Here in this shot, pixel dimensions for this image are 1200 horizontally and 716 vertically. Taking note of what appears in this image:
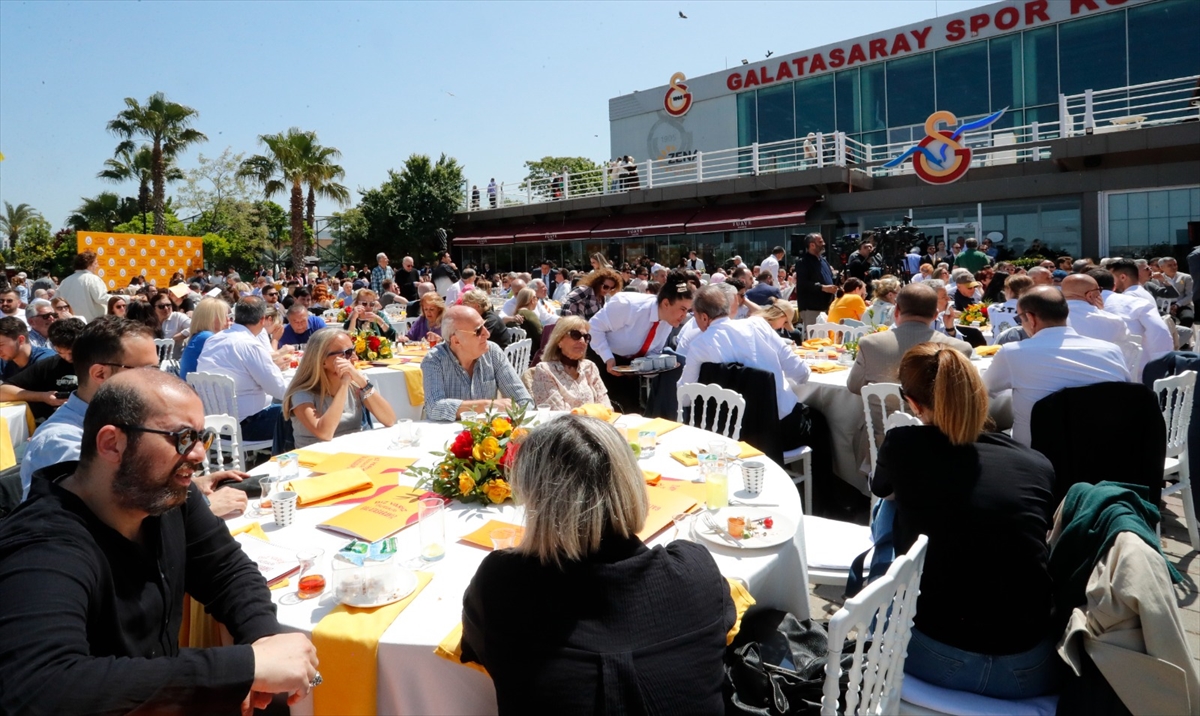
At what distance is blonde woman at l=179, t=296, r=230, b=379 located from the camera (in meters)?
5.61

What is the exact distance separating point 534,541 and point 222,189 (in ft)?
148

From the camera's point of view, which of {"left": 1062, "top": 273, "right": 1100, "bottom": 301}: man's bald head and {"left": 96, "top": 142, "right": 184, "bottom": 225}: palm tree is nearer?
{"left": 1062, "top": 273, "right": 1100, "bottom": 301}: man's bald head

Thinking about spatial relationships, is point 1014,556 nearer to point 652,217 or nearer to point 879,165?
point 879,165

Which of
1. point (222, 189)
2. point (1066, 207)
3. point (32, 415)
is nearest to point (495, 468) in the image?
point (32, 415)

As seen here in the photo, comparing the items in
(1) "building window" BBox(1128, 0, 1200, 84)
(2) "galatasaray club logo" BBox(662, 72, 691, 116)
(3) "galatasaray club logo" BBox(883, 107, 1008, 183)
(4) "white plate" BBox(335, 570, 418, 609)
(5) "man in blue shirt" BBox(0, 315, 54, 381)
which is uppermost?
(2) "galatasaray club logo" BBox(662, 72, 691, 116)

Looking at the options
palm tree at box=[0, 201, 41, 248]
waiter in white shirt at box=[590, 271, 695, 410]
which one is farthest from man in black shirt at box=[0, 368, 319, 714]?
palm tree at box=[0, 201, 41, 248]

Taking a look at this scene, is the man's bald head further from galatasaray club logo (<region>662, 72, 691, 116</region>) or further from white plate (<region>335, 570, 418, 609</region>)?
galatasaray club logo (<region>662, 72, 691, 116</region>)

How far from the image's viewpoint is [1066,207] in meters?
16.8

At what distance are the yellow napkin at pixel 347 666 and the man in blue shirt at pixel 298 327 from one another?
604 centimetres

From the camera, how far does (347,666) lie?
1.77m

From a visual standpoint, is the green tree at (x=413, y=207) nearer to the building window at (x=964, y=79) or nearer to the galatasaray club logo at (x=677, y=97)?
the galatasaray club logo at (x=677, y=97)

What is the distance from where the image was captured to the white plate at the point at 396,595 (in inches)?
74.8

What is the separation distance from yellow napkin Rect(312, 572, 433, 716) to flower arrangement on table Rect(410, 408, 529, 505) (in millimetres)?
835

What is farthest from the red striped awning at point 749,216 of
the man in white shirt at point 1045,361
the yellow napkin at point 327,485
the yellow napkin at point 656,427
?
the yellow napkin at point 327,485
